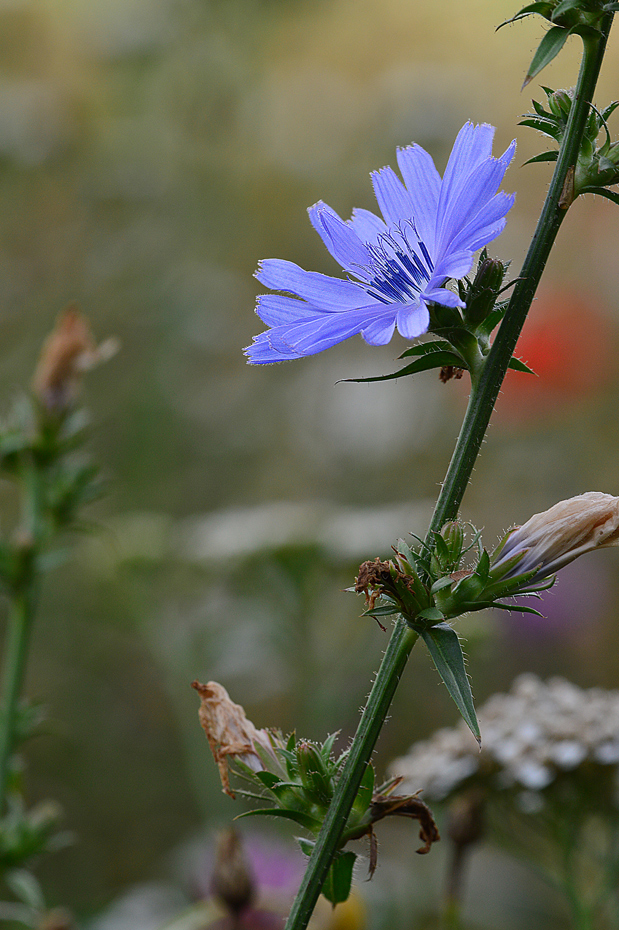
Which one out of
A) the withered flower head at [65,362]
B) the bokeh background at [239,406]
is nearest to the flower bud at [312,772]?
the withered flower head at [65,362]

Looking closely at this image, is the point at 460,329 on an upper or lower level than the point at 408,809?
upper

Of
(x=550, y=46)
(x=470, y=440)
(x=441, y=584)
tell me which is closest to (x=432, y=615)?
(x=441, y=584)

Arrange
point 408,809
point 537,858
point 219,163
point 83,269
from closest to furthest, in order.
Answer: point 408,809 < point 537,858 < point 83,269 < point 219,163

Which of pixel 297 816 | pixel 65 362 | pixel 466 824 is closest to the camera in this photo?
pixel 297 816

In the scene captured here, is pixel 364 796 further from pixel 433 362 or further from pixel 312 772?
pixel 433 362

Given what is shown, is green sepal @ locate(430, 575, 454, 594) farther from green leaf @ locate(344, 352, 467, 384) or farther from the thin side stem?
green leaf @ locate(344, 352, 467, 384)

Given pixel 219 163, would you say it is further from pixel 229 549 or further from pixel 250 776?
pixel 250 776

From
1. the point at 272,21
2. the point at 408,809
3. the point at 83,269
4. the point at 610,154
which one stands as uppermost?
the point at 272,21

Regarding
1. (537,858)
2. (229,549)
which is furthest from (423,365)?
(229,549)
